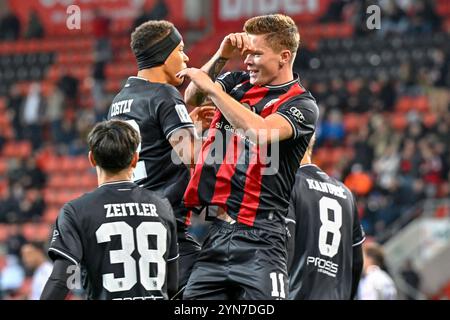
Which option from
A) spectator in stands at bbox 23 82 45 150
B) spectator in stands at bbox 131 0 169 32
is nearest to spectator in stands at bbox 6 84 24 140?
spectator in stands at bbox 23 82 45 150

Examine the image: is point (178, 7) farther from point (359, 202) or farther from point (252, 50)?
point (252, 50)

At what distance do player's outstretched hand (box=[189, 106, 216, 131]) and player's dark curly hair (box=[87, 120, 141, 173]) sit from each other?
1253 mm

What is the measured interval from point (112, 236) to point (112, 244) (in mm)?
42

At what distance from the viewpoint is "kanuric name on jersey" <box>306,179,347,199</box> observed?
785 centimetres

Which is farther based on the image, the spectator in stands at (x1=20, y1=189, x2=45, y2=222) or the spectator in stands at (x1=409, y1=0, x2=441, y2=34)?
the spectator in stands at (x1=409, y1=0, x2=441, y2=34)

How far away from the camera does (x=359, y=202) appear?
18.2 metres

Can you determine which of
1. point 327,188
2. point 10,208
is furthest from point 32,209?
point 327,188

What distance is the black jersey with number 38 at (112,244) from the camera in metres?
5.61

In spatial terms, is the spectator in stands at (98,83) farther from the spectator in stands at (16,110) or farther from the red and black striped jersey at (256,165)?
the red and black striped jersey at (256,165)

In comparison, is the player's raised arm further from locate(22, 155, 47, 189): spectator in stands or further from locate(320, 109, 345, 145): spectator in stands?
locate(22, 155, 47, 189): spectator in stands

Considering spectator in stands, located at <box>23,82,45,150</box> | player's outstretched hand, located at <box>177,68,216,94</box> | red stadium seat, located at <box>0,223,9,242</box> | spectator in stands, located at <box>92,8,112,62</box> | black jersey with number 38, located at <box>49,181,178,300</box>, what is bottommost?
red stadium seat, located at <box>0,223,9,242</box>

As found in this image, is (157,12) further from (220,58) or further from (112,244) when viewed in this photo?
(112,244)

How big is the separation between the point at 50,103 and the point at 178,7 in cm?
505

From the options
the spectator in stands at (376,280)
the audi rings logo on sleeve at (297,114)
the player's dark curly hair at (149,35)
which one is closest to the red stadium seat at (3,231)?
the spectator in stands at (376,280)
